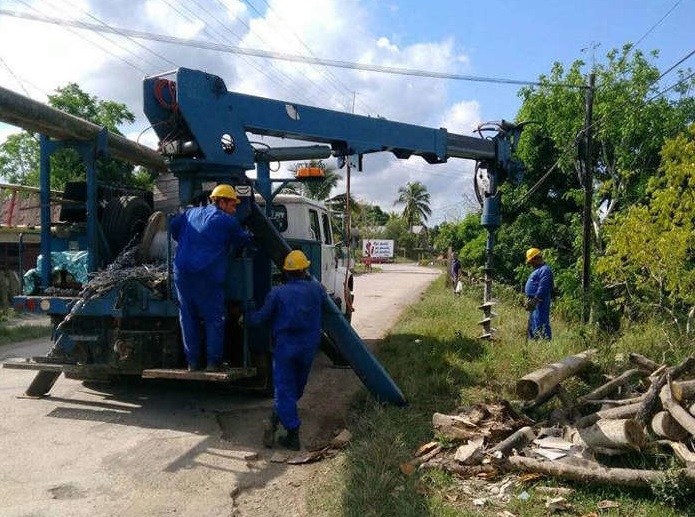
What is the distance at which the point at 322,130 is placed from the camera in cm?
734

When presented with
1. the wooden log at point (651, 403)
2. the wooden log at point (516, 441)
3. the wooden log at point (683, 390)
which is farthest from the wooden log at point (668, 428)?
the wooden log at point (516, 441)

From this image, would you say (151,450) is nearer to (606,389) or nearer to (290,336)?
(290,336)

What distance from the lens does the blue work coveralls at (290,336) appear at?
17.5ft

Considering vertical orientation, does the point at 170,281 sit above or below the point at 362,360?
above

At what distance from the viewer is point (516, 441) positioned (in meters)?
→ 4.73

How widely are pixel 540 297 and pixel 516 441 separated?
480cm

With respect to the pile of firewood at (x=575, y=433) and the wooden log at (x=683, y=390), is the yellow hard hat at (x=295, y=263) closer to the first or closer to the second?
the pile of firewood at (x=575, y=433)

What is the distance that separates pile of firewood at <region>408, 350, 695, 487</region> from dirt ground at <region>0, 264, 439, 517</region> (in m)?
1.12

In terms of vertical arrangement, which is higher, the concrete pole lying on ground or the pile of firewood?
the concrete pole lying on ground

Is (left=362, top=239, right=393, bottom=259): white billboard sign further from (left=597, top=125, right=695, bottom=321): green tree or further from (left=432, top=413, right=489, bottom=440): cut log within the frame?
(left=432, top=413, right=489, bottom=440): cut log

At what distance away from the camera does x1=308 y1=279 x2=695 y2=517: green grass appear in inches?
155

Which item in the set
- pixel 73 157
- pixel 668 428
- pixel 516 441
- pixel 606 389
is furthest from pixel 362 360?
pixel 73 157

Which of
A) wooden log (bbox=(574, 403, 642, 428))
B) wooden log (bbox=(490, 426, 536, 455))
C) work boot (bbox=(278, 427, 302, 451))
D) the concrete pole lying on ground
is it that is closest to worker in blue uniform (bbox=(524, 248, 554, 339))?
wooden log (bbox=(574, 403, 642, 428))

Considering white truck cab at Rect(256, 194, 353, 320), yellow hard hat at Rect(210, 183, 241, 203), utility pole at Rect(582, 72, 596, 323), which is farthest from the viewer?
utility pole at Rect(582, 72, 596, 323)
